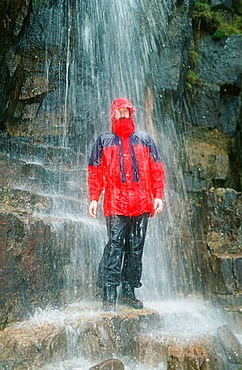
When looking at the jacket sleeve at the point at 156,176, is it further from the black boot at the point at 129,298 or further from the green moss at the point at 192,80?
the green moss at the point at 192,80

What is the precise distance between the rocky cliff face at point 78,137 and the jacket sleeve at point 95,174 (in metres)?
0.69

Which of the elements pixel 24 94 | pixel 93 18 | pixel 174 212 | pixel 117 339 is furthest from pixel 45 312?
pixel 93 18

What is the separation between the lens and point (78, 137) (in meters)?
7.19

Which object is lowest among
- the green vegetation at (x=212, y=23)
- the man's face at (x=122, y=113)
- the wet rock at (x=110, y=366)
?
the wet rock at (x=110, y=366)

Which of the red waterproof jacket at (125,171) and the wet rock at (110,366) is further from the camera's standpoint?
the red waterproof jacket at (125,171)

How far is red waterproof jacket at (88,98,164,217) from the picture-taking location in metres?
3.99

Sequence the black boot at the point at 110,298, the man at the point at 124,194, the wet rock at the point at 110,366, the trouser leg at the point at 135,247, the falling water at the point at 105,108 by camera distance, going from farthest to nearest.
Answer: the falling water at the point at 105,108 → the trouser leg at the point at 135,247 → the man at the point at 124,194 → the black boot at the point at 110,298 → the wet rock at the point at 110,366

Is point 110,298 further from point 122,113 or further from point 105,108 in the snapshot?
point 105,108

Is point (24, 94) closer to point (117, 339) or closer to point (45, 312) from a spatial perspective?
point (45, 312)

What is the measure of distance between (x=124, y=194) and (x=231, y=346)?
201cm

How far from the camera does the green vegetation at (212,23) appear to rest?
10.3 m

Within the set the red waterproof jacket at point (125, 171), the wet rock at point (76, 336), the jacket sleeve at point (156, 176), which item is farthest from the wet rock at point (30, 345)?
the jacket sleeve at point (156, 176)

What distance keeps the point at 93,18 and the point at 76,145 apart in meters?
3.37

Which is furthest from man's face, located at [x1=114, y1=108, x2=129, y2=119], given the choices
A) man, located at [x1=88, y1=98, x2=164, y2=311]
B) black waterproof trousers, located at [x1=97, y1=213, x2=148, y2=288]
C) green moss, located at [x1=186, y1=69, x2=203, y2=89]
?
green moss, located at [x1=186, y1=69, x2=203, y2=89]
